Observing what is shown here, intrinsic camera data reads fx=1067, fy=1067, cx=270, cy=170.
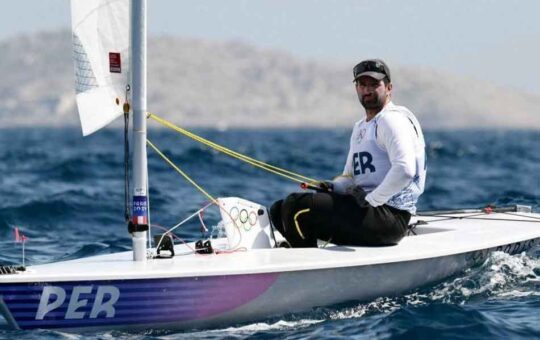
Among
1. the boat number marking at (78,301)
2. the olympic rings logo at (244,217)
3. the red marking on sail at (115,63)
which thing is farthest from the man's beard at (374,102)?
the boat number marking at (78,301)

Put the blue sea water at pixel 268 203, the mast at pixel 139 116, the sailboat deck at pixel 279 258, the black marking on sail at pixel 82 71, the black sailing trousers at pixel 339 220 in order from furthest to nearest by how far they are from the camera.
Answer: the black sailing trousers at pixel 339 220, the black marking on sail at pixel 82 71, the blue sea water at pixel 268 203, the mast at pixel 139 116, the sailboat deck at pixel 279 258

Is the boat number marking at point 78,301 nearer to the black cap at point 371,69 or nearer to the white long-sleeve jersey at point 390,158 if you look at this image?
the white long-sleeve jersey at point 390,158

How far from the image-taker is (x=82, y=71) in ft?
25.6

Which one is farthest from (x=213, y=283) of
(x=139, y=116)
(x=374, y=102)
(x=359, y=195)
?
(x=374, y=102)

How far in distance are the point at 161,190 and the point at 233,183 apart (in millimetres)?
3614

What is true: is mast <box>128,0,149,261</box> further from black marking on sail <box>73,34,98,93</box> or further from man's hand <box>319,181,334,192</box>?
man's hand <box>319,181,334,192</box>

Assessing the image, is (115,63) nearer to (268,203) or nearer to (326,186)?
(326,186)

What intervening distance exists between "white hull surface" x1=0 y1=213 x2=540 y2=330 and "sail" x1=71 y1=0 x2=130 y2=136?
1119 mm

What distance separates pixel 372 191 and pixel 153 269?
1965mm

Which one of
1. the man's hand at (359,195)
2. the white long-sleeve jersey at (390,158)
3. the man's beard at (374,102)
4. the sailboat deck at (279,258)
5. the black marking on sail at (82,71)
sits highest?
the black marking on sail at (82,71)

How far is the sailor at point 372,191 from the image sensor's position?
8.26 meters

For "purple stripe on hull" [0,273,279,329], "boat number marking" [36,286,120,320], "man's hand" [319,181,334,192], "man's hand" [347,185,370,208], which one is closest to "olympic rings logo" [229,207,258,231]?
"man's hand" [319,181,334,192]

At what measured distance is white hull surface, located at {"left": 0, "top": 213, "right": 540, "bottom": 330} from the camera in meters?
7.17

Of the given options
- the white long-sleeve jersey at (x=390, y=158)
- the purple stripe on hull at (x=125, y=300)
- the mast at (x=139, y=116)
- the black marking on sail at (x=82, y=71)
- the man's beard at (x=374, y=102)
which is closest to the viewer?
the purple stripe on hull at (x=125, y=300)
